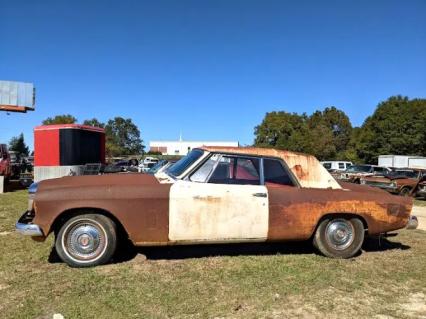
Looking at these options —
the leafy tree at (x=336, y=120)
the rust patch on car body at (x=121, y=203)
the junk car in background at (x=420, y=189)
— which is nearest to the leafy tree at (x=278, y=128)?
the leafy tree at (x=336, y=120)

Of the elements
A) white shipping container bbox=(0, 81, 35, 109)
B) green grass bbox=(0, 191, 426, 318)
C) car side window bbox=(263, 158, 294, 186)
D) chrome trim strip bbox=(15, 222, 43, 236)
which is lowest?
green grass bbox=(0, 191, 426, 318)

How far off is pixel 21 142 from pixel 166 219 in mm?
85731

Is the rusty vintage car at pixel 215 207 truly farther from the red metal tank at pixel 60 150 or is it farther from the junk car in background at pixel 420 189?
the junk car in background at pixel 420 189

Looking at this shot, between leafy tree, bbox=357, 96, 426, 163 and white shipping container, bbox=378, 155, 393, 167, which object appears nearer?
white shipping container, bbox=378, 155, 393, 167

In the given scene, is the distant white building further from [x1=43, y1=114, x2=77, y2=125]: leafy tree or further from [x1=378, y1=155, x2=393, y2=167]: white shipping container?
[x1=378, y1=155, x2=393, y2=167]: white shipping container

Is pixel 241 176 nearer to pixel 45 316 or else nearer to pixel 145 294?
pixel 145 294

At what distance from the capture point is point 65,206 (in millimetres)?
5105

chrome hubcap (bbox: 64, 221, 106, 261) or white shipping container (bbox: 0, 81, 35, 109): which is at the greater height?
white shipping container (bbox: 0, 81, 35, 109)

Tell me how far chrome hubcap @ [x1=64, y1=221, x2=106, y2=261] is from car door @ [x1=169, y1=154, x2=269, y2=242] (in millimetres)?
873

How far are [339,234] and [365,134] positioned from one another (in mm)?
57616

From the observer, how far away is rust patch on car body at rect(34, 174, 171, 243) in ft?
16.7

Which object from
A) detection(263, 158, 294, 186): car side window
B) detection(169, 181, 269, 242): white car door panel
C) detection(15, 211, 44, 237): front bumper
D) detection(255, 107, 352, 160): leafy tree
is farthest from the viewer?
detection(255, 107, 352, 160): leafy tree

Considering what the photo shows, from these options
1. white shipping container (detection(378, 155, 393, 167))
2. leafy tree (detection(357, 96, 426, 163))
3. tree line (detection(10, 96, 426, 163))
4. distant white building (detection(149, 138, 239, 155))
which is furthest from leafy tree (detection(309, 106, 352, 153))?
white shipping container (detection(378, 155, 393, 167))

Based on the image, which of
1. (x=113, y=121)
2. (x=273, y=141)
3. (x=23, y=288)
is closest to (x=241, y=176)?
(x=23, y=288)
